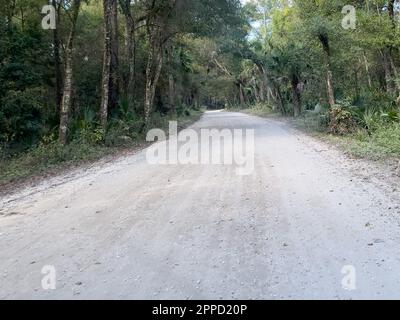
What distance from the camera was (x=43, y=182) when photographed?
9789 millimetres

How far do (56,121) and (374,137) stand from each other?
450 inches

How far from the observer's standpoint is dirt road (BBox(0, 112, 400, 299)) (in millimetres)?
4008

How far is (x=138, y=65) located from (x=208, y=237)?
21318 mm

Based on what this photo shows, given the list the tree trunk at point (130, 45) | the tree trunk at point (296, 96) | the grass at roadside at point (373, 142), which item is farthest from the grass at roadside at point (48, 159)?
the tree trunk at point (296, 96)

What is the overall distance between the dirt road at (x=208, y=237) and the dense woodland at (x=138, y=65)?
193 inches

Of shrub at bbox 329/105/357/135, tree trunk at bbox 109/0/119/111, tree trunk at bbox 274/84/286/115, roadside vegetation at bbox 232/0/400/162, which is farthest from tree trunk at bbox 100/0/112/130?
tree trunk at bbox 274/84/286/115

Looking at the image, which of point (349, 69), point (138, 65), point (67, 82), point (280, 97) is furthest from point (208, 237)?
point (280, 97)

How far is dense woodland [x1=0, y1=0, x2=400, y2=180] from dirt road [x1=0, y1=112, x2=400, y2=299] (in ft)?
16.1

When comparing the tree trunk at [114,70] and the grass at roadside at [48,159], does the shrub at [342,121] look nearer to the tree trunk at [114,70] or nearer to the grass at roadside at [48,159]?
the grass at roadside at [48,159]

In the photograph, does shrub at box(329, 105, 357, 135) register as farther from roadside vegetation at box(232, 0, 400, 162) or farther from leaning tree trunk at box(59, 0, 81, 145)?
leaning tree trunk at box(59, 0, 81, 145)

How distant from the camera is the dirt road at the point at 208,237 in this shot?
4008mm

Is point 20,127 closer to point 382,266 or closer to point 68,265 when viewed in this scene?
point 68,265
